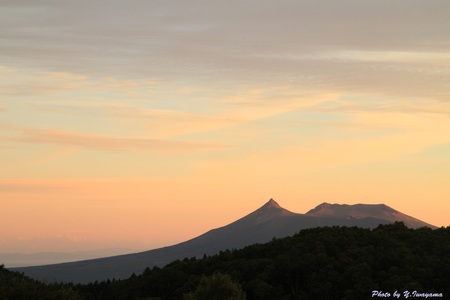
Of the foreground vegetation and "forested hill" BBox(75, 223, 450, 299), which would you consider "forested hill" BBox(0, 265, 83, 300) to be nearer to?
the foreground vegetation

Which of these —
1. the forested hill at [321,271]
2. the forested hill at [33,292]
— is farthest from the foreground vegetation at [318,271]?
the forested hill at [33,292]

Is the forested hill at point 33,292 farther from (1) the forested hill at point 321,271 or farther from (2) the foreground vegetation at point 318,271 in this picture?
(1) the forested hill at point 321,271

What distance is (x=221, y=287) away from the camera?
141 metres

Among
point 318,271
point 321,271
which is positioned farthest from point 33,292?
point 318,271

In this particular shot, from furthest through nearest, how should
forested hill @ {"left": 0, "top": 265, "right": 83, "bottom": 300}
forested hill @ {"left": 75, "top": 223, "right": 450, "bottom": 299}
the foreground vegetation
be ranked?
forested hill @ {"left": 75, "top": 223, "right": 450, "bottom": 299}, the foreground vegetation, forested hill @ {"left": 0, "top": 265, "right": 83, "bottom": 300}

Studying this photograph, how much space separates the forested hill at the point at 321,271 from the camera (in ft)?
483

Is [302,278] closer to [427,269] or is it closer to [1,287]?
[427,269]

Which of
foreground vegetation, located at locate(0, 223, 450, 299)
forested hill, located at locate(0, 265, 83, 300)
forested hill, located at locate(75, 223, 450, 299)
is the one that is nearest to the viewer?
forested hill, located at locate(0, 265, 83, 300)

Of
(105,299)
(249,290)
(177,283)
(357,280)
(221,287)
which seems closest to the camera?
(221,287)

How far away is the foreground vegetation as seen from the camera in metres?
147

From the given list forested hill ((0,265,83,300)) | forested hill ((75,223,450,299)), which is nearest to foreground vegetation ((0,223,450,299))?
forested hill ((75,223,450,299))

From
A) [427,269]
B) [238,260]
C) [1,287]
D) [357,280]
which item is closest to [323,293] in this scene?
[357,280]

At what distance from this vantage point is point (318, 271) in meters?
165

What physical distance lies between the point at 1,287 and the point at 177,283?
156 feet
